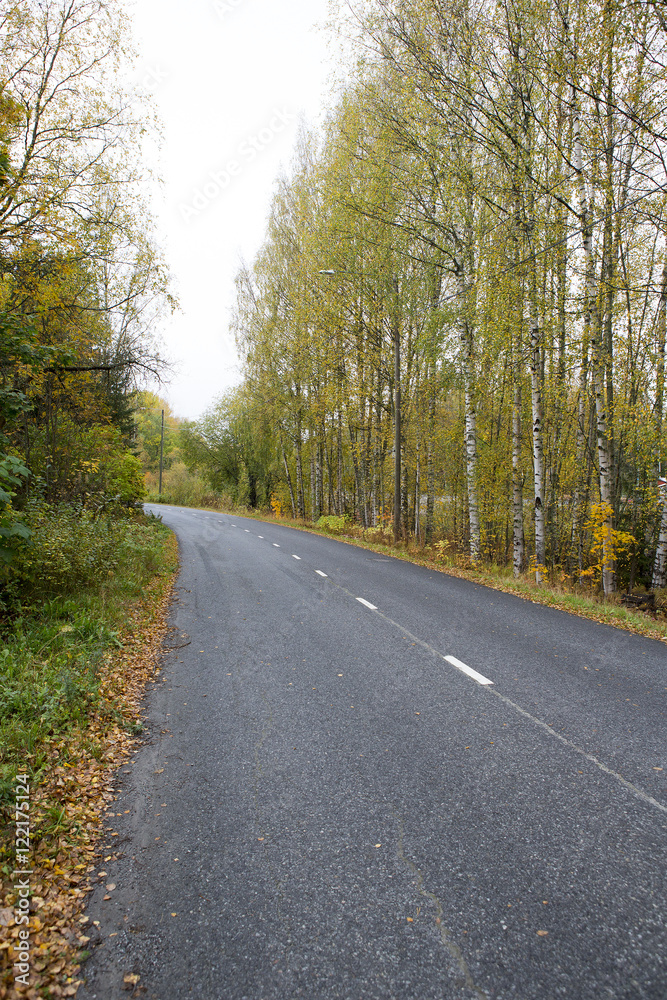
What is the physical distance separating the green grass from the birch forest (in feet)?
29.3

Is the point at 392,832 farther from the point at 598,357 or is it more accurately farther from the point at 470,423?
the point at 470,423

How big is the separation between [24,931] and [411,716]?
2.93 meters

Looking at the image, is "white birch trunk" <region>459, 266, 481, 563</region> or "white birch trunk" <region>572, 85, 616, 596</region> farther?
"white birch trunk" <region>459, 266, 481, 563</region>

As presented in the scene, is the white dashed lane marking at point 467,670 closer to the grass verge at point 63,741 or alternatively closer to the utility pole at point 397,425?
the grass verge at point 63,741

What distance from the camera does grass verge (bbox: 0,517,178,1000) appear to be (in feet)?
7.47

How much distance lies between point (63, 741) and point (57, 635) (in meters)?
2.24

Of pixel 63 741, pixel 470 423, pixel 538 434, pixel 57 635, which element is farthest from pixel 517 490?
pixel 63 741

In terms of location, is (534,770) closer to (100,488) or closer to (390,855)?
(390,855)

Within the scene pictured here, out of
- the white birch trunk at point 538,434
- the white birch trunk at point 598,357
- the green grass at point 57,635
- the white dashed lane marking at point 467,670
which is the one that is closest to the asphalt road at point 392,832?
the white dashed lane marking at point 467,670

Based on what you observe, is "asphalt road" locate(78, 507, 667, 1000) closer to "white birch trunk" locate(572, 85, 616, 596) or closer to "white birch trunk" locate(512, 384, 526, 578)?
"white birch trunk" locate(572, 85, 616, 596)

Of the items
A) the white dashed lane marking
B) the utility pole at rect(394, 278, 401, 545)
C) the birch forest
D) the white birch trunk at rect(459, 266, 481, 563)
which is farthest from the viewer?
the utility pole at rect(394, 278, 401, 545)

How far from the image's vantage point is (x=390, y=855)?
2.72 m

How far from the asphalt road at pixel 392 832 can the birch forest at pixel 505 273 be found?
7131 mm

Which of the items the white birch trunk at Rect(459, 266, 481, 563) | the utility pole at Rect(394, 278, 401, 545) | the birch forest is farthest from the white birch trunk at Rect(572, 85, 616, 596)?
the utility pole at Rect(394, 278, 401, 545)
